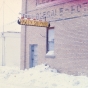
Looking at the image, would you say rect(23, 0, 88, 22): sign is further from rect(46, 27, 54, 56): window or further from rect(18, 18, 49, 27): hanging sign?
rect(18, 18, 49, 27): hanging sign

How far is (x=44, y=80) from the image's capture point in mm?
14648

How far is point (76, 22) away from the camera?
588 inches

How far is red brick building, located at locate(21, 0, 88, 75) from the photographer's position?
47.9 feet

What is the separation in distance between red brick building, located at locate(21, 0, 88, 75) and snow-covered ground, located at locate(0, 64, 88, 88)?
0.73m

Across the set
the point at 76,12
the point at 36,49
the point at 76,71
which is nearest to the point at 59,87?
the point at 76,71

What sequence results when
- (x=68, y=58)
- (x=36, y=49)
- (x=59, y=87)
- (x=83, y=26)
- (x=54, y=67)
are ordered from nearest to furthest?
(x=59, y=87) → (x=83, y=26) → (x=68, y=58) → (x=54, y=67) → (x=36, y=49)

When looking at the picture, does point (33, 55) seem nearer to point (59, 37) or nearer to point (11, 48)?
point (59, 37)

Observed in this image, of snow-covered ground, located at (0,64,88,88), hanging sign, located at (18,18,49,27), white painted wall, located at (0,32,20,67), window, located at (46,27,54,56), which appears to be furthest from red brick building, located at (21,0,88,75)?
white painted wall, located at (0,32,20,67)

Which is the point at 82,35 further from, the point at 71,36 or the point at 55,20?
the point at 55,20

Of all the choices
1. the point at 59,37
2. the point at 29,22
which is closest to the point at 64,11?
the point at 59,37

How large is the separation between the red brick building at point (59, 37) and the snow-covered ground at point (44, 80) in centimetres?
73

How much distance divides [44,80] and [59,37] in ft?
10.9

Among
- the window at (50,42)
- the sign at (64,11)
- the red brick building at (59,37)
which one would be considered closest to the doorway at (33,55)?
the red brick building at (59,37)

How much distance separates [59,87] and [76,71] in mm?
2316
